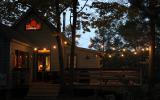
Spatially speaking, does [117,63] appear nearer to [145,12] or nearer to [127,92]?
[127,92]

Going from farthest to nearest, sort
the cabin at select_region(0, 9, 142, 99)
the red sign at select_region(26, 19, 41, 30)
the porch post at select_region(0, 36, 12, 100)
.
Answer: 1. the red sign at select_region(26, 19, 41, 30)
2. the cabin at select_region(0, 9, 142, 99)
3. the porch post at select_region(0, 36, 12, 100)

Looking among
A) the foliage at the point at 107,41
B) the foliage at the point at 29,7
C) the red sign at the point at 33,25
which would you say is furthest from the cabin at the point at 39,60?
the foliage at the point at 107,41

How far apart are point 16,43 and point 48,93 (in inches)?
158

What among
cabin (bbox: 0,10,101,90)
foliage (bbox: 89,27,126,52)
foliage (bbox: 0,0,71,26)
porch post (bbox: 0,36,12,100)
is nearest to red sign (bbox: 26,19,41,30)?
cabin (bbox: 0,10,101,90)

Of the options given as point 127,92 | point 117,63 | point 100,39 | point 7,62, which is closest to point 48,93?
point 7,62

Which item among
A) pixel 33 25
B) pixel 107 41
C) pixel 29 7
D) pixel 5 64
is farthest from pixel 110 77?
pixel 107 41

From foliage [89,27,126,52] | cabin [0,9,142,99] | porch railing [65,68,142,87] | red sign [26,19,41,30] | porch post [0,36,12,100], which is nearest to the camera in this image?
porch post [0,36,12,100]

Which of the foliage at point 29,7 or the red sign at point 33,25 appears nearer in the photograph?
the foliage at point 29,7

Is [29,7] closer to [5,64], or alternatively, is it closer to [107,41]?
[5,64]

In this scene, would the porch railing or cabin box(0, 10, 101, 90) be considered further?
cabin box(0, 10, 101, 90)

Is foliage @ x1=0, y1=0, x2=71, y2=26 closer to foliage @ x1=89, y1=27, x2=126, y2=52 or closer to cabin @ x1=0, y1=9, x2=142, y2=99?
cabin @ x1=0, y1=9, x2=142, y2=99

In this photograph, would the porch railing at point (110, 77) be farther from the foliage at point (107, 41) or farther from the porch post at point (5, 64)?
the foliage at point (107, 41)

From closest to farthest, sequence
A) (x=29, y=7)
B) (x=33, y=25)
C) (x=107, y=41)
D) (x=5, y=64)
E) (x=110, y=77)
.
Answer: (x=5, y=64), (x=110, y=77), (x=29, y=7), (x=33, y=25), (x=107, y=41)

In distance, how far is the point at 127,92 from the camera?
24.9 m
